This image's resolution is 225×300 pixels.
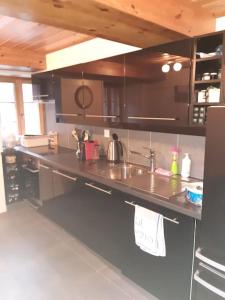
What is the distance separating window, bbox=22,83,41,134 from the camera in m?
3.99

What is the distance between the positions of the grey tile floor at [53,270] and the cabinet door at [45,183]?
40cm

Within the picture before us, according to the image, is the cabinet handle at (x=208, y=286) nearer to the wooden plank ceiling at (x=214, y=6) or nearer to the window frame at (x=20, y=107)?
the wooden plank ceiling at (x=214, y=6)

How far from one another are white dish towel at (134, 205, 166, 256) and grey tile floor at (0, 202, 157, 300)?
53 centimetres

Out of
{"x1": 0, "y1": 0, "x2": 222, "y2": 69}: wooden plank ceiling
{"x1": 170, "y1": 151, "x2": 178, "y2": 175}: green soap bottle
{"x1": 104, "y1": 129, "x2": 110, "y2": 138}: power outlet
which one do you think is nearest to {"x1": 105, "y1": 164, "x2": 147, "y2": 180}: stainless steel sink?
{"x1": 170, "y1": 151, "x2": 178, "y2": 175}: green soap bottle

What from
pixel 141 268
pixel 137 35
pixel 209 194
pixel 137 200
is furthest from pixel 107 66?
pixel 141 268

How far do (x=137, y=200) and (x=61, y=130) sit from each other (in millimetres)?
2212

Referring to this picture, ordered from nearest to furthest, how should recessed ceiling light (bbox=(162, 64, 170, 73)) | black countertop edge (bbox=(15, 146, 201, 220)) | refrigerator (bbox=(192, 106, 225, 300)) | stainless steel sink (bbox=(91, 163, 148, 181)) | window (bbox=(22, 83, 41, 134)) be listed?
refrigerator (bbox=(192, 106, 225, 300)) < black countertop edge (bbox=(15, 146, 201, 220)) < recessed ceiling light (bbox=(162, 64, 170, 73)) < stainless steel sink (bbox=(91, 163, 148, 181)) < window (bbox=(22, 83, 41, 134))

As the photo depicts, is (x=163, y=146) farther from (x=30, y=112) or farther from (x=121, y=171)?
(x=30, y=112)

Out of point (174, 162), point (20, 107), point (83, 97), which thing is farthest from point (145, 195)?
point (20, 107)

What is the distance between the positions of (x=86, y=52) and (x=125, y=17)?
1.61 metres

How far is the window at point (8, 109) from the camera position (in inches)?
148

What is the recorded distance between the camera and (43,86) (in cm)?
311

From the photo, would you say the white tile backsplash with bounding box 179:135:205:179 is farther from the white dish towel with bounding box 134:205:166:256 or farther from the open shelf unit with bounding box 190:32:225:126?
the white dish towel with bounding box 134:205:166:256

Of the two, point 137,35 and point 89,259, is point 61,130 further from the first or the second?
point 137,35
